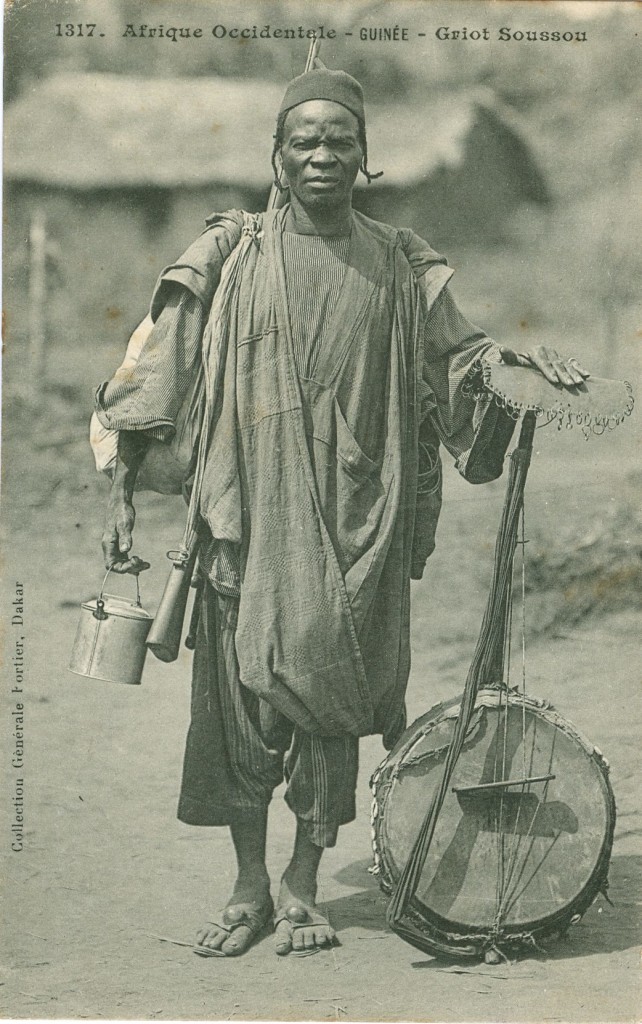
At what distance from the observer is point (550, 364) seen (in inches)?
210

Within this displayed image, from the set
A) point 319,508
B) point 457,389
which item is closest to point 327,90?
point 457,389

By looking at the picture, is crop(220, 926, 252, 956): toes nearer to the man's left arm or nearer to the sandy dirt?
the sandy dirt

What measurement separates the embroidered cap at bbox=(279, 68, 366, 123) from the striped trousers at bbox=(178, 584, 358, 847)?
1723 millimetres

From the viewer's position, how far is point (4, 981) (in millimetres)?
5480

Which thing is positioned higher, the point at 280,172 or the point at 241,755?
the point at 280,172

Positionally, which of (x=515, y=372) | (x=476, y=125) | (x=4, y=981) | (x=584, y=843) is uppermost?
(x=476, y=125)

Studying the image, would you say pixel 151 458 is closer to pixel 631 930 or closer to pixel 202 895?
pixel 202 895

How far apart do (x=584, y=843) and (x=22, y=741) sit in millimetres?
Result: 2013

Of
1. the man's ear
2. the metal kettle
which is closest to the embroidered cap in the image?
the man's ear

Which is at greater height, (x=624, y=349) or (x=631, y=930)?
(x=624, y=349)

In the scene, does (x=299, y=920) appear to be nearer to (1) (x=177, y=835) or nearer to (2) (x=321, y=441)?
(1) (x=177, y=835)

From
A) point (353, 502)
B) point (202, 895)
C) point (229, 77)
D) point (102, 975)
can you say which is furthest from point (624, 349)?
point (102, 975)

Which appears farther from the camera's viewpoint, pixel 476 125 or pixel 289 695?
pixel 476 125

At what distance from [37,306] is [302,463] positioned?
3.97 feet
